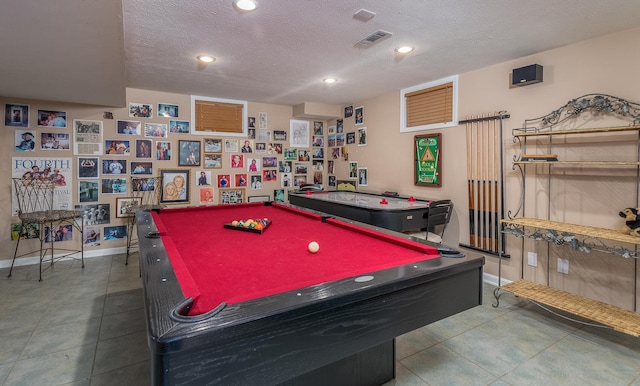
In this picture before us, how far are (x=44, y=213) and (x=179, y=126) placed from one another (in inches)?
71.2

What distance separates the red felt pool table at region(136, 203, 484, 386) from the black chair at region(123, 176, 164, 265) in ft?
8.99

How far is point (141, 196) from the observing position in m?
4.29

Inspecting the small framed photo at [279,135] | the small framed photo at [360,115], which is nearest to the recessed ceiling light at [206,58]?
the small framed photo at [279,135]

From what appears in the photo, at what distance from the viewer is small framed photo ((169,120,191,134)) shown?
4367 mm

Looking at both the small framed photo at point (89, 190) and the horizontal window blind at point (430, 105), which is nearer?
the horizontal window blind at point (430, 105)

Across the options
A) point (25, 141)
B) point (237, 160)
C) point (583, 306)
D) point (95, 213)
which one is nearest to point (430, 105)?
point (583, 306)

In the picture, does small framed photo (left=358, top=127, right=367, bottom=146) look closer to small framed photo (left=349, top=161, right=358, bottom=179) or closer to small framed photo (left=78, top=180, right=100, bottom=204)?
small framed photo (left=349, top=161, right=358, bottom=179)

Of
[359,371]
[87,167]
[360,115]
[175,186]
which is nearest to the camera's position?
[359,371]

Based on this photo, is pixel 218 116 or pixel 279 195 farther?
pixel 279 195

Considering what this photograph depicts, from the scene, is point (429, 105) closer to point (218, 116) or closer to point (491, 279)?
point (491, 279)

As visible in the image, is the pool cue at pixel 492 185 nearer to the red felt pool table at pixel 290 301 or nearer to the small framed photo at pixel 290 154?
the red felt pool table at pixel 290 301

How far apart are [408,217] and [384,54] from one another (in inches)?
59.8

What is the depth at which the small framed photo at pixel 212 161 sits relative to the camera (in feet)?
15.1

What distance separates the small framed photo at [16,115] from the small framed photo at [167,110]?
1382 millimetres
